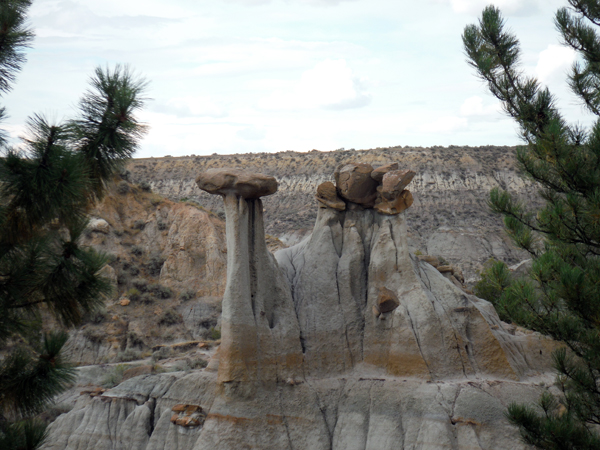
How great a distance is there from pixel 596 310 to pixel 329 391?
7272 mm

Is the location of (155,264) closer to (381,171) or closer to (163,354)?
(163,354)

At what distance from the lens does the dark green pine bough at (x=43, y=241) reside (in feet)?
26.5

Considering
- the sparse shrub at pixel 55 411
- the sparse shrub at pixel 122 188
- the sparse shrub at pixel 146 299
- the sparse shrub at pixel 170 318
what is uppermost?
the sparse shrub at pixel 122 188

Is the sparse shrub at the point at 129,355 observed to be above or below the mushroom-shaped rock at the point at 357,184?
below

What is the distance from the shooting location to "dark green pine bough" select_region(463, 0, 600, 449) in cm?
1086

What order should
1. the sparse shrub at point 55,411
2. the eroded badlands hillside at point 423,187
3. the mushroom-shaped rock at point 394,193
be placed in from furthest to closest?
the eroded badlands hillside at point 423,187, the sparse shrub at point 55,411, the mushroom-shaped rock at point 394,193

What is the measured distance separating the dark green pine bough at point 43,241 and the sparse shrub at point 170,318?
79.5ft

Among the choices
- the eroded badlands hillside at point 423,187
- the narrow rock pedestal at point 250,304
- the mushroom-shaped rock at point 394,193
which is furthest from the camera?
the eroded badlands hillside at point 423,187

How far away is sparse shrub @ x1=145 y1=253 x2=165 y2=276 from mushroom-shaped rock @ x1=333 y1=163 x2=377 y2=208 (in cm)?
2135

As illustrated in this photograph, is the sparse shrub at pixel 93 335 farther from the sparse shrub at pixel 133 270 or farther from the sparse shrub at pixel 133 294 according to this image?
the sparse shrub at pixel 133 270

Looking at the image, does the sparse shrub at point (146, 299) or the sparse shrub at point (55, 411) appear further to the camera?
the sparse shrub at point (146, 299)

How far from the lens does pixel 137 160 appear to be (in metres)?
74.5

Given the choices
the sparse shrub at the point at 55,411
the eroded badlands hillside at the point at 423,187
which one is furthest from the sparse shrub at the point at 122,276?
the eroded badlands hillside at the point at 423,187

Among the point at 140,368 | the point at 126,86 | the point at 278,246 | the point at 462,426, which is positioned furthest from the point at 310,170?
the point at 126,86
